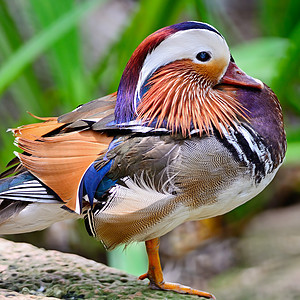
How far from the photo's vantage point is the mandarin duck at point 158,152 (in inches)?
62.4

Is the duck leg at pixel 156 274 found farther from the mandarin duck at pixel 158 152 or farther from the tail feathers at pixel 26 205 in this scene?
the tail feathers at pixel 26 205

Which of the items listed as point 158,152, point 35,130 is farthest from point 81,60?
point 158,152

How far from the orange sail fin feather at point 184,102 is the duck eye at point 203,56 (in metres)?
0.03

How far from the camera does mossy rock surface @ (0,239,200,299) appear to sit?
1.78 meters

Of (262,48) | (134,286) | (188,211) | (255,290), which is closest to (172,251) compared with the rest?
(255,290)

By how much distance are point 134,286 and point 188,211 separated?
1.28 ft

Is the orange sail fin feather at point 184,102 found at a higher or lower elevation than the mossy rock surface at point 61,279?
higher

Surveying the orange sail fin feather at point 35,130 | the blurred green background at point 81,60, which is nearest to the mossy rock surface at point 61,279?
the orange sail fin feather at point 35,130

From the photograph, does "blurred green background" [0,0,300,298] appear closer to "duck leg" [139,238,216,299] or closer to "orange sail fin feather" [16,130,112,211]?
"duck leg" [139,238,216,299]

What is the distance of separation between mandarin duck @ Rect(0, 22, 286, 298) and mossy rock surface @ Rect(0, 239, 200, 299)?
200mm

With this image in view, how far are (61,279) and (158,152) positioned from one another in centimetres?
58

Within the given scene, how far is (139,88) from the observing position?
1660 millimetres

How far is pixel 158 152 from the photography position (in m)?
1.58

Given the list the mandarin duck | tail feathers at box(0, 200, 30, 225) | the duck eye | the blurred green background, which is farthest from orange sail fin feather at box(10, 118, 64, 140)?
the blurred green background
